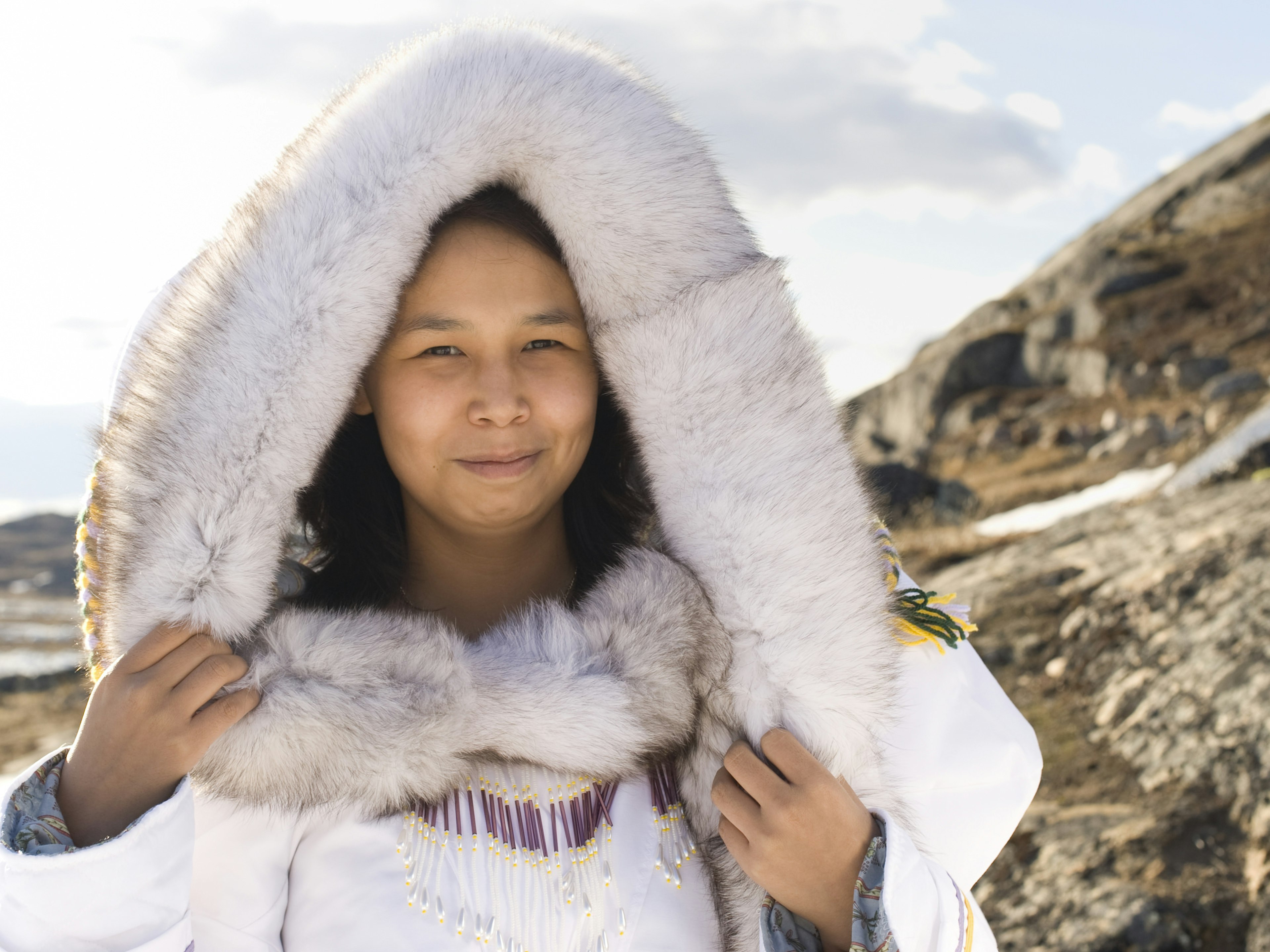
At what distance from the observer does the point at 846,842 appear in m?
1.44

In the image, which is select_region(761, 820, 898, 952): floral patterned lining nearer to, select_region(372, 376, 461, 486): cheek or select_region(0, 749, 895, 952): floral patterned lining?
select_region(0, 749, 895, 952): floral patterned lining

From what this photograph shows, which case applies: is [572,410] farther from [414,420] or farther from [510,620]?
[510,620]

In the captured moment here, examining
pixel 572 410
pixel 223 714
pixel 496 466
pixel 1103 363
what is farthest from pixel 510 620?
pixel 1103 363

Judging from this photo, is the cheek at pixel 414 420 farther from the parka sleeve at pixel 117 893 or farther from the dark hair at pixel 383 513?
the parka sleeve at pixel 117 893

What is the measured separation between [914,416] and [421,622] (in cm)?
2623

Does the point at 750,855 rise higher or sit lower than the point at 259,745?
lower

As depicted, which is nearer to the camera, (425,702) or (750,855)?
(750,855)

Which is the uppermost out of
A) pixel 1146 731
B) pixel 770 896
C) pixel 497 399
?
pixel 497 399

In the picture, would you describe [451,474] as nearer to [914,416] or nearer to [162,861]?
[162,861]

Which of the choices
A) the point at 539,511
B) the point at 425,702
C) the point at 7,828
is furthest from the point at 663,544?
the point at 7,828

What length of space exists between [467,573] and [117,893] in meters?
0.93

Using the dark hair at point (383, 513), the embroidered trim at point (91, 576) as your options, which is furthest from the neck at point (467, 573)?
the embroidered trim at point (91, 576)

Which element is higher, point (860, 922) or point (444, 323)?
point (444, 323)

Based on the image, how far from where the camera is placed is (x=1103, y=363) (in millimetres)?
22031
